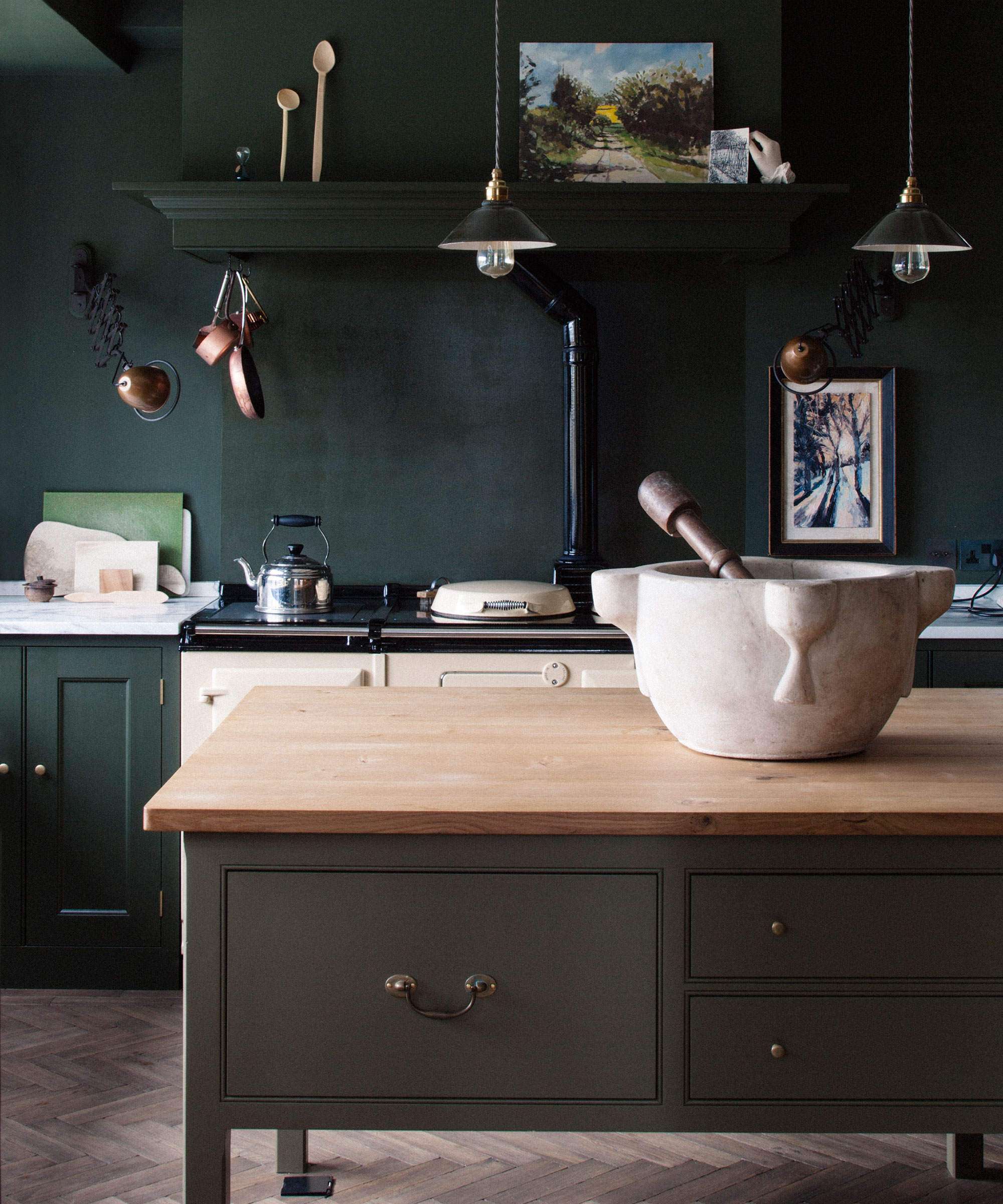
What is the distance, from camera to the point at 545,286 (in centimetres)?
332

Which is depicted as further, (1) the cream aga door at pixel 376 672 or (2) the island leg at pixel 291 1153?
(1) the cream aga door at pixel 376 672

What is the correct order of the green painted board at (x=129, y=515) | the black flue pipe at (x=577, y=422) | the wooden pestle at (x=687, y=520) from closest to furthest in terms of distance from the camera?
1. the wooden pestle at (x=687, y=520)
2. the black flue pipe at (x=577, y=422)
3. the green painted board at (x=129, y=515)

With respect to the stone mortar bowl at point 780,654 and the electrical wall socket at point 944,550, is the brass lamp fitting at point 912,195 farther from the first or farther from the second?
the electrical wall socket at point 944,550

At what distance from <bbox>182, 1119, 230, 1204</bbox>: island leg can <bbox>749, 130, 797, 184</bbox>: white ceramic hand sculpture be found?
2.77m

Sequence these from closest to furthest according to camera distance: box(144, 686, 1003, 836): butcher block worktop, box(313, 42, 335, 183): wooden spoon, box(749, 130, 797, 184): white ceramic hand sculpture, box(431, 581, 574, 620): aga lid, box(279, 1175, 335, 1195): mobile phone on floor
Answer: box(144, 686, 1003, 836): butcher block worktop, box(279, 1175, 335, 1195): mobile phone on floor, box(431, 581, 574, 620): aga lid, box(749, 130, 797, 184): white ceramic hand sculpture, box(313, 42, 335, 183): wooden spoon

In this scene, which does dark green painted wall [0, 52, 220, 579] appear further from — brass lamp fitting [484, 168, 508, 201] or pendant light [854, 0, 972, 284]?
pendant light [854, 0, 972, 284]

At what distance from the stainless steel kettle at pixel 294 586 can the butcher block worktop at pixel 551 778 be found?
1.43 m

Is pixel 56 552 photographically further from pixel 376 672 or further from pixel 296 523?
pixel 376 672

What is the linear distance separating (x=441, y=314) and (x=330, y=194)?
0.55 m

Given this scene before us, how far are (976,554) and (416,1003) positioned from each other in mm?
2850

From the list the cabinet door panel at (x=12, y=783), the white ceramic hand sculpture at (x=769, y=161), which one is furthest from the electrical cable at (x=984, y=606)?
the cabinet door panel at (x=12, y=783)

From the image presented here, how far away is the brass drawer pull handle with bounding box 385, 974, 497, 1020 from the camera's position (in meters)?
1.20

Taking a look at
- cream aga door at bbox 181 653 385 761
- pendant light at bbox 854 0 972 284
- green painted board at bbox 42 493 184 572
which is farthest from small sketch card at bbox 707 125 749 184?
green painted board at bbox 42 493 184 572

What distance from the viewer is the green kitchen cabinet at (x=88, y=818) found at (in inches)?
115
